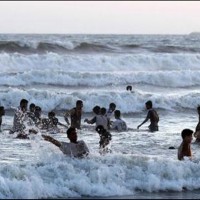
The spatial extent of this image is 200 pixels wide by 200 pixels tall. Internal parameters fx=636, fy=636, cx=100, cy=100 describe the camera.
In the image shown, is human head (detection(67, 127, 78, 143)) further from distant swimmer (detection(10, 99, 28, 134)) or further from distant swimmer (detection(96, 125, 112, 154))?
distant swimmer (detection(10, 99, 28, 134))

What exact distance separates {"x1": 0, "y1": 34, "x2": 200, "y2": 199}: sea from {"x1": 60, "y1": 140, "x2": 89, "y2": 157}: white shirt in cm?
11

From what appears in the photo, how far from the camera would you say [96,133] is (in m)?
18.4

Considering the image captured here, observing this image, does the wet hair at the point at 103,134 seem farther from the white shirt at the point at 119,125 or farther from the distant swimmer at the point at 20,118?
the white shirt at the point at 119,125

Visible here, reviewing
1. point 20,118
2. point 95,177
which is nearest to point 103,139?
point 95,177

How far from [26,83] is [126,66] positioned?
11.9 meters

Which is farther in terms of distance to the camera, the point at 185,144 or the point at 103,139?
the point at 103,139

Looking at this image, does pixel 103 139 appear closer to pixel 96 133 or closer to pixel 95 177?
pixel 95 177

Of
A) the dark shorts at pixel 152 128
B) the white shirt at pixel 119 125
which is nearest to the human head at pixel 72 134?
the white shirt at pixel 119 125

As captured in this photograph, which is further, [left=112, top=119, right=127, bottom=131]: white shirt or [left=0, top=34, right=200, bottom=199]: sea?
[left=112, top=119, right=127, bottom=131]: white shirt

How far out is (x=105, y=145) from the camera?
14.5 meters

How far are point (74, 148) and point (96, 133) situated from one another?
6.43 metres

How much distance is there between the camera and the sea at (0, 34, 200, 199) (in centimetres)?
1127

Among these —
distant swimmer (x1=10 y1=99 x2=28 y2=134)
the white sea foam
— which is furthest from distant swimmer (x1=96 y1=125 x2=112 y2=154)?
distant swimmer (x1=10 y1=99 x2=28 y2=134)

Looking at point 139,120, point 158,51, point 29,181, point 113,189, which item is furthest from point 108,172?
point 158,51
